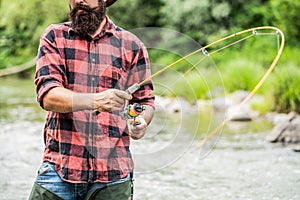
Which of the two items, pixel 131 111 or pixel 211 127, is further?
pixel 211 127

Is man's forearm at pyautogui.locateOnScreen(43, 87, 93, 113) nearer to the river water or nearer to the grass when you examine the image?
the river water

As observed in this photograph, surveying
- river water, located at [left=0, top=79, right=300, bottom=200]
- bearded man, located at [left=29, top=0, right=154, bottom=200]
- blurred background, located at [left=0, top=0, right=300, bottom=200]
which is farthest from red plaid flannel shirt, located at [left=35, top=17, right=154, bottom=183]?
river water, located at [left=0, top=79, right=300, bottom=200]

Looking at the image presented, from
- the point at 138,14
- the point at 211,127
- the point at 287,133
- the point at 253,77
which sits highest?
the point at 138,14

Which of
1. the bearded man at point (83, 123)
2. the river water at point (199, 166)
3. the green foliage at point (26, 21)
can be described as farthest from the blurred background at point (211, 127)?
the green foliage at point (26, 21)

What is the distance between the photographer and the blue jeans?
8.93 ft

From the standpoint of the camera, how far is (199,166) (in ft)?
25.6

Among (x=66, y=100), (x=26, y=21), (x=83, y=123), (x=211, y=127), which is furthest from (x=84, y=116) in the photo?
(x=26, y=21)

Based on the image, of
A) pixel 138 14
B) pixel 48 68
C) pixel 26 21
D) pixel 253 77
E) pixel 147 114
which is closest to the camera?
pixel 48 68

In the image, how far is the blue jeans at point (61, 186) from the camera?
2721mm

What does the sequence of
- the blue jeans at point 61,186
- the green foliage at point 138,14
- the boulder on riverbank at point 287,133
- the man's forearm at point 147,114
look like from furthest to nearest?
the green foliage at point 138,14 < the boulder on riverbank at point 287,133 < the man's forearm at point 147,114 < the blue jeans at point 61,186

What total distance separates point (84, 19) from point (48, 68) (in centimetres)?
27

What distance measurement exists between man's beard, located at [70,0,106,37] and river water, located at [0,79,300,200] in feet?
4.29

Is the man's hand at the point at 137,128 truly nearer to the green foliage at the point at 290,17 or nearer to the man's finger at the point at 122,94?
the man's finger at the point at 122,94

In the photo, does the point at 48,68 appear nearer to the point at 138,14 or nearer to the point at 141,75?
the point at 141,75
